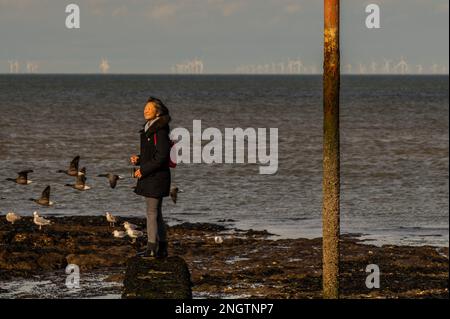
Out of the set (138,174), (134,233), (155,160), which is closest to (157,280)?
(138,174)

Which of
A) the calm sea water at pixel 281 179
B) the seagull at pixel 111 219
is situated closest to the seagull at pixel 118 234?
the seagull at pixel 111 219

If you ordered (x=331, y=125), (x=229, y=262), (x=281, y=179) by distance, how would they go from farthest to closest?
(x=281, y=179) → (x=229, y=262) → (x=331, y=125)

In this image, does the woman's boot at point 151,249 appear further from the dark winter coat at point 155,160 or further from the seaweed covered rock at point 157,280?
the dark winter coat at point 155,160

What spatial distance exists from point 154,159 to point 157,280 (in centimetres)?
159

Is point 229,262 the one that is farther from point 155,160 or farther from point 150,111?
point 150,111

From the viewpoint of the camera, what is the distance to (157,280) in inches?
552

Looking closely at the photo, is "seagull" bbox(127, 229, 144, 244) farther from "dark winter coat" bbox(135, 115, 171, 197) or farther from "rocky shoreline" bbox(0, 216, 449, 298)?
"dark winter coat" bbox(135, 115, 171, 197)

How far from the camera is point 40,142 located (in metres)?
64.9

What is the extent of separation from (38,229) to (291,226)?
290 inches

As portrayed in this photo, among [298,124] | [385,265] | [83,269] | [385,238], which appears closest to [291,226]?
[385,238]

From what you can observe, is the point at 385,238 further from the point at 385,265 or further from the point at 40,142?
the point at 40,142

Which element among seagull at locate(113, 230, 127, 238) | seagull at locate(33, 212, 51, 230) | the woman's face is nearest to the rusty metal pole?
the woman's face

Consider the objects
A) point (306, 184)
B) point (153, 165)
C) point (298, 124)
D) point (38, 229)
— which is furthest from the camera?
point (298, 124)

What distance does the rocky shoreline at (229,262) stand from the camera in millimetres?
20094
